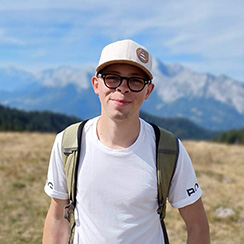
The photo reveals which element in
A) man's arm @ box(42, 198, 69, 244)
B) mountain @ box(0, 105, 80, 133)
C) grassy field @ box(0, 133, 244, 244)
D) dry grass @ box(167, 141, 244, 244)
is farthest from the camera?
mountain @ box(0, 105, 80, 133)

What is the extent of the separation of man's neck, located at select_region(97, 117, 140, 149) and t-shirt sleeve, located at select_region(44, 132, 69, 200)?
39cm

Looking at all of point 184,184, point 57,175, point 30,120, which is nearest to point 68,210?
point 57,175

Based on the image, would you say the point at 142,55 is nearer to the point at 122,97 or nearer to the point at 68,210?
the point at 122,97

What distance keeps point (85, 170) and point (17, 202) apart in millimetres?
7549

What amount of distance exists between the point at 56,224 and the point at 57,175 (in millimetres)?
474

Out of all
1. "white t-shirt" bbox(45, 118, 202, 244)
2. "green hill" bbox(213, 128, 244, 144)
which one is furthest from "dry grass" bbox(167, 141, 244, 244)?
"green hill" bbox(213, 128, 244, 144)

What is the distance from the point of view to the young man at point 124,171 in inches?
105

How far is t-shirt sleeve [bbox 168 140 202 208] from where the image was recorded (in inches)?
109

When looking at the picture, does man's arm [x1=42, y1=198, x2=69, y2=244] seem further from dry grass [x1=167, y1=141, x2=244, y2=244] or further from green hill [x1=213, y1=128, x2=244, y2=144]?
green hill [x1=213, y1=128, x2=244, y2=144]

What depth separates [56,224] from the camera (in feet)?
9.97

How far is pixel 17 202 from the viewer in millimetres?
9562

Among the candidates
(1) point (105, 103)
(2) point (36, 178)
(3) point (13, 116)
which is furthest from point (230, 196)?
(3) point (13, 116)

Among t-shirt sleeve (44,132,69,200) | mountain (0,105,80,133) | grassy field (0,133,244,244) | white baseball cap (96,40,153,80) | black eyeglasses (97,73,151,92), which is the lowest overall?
grassy field (0,133,244,244)

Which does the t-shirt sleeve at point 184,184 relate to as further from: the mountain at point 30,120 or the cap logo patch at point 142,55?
the mountain at point 30,120
